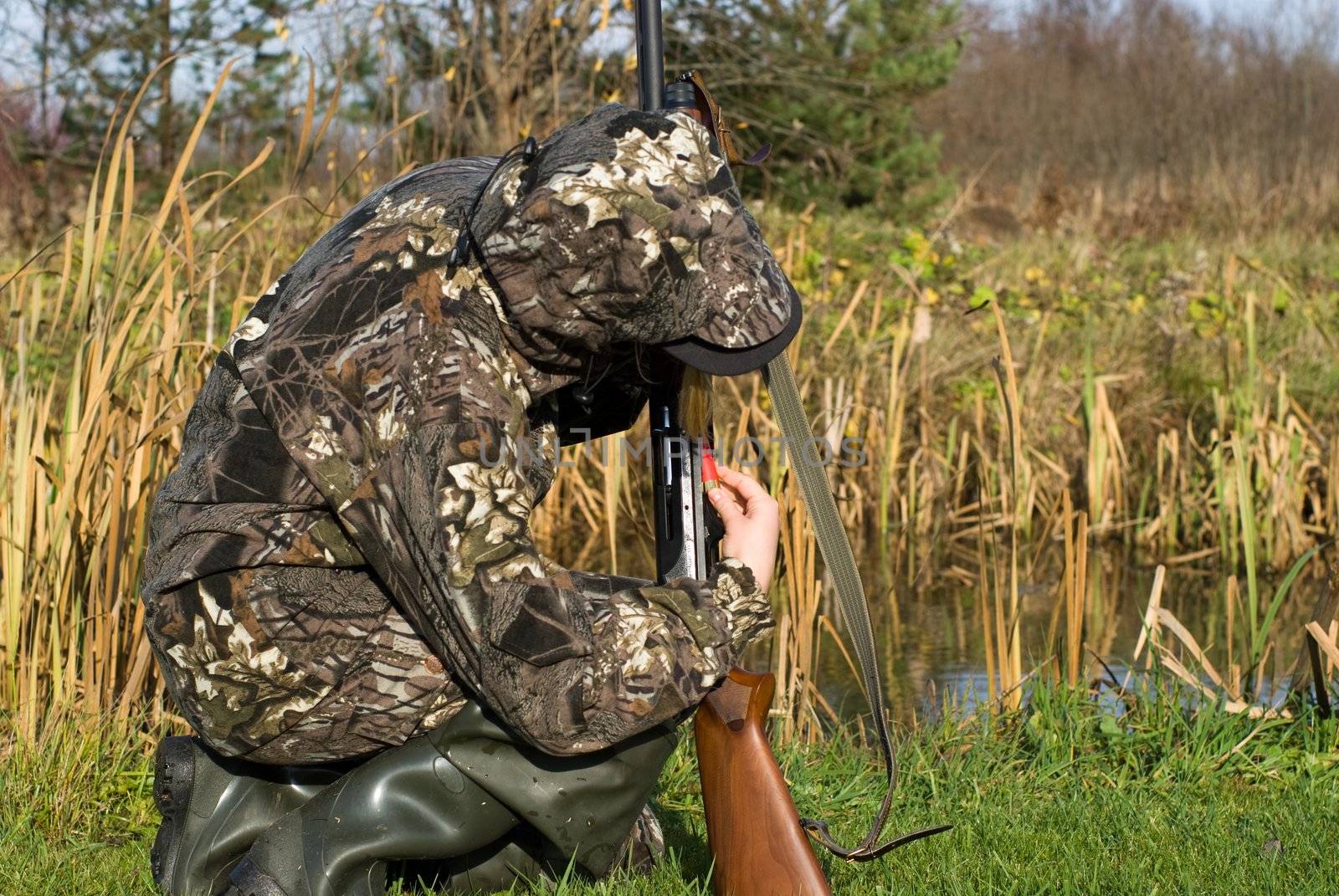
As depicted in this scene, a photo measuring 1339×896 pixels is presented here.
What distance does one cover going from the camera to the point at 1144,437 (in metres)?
6.40

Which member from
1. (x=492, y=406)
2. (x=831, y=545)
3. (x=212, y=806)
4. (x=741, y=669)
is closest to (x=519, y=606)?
(x=492, y=406)

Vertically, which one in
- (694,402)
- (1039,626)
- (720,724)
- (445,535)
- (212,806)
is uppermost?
(694,402)

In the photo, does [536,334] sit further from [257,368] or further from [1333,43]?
[1333,43]

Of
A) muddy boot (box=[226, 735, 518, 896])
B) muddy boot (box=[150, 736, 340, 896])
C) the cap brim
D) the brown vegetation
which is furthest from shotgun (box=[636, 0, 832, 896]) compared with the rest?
the brown vegetation

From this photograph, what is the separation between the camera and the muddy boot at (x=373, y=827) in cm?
216

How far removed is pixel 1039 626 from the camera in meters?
4.85

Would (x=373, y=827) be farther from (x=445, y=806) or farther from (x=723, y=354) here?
(x=723, y=354)

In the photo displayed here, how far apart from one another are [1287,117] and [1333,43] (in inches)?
106

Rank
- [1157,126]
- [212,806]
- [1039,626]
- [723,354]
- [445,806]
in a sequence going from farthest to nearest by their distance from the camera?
[1157,126] < [1039,626] < [212,806] < [445,806] < [723,354]

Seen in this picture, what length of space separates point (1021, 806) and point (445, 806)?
3.90 feet

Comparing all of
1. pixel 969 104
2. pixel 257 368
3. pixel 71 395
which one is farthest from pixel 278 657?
pixel 969 104

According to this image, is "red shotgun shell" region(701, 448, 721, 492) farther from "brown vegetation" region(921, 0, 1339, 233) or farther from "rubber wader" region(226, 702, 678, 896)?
"brown vegetation" region(921, 0, 1339, 233)

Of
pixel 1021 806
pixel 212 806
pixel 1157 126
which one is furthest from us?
pixel 1157 126

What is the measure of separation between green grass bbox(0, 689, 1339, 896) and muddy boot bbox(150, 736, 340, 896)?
4.5 inches
